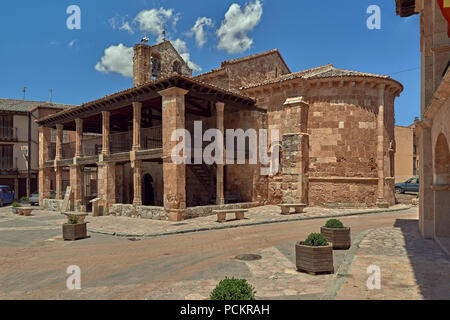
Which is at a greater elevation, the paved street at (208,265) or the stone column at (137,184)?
the stone column at (137,184)

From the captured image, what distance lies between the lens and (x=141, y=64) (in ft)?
77.7

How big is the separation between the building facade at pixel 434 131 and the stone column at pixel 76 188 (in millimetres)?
19020

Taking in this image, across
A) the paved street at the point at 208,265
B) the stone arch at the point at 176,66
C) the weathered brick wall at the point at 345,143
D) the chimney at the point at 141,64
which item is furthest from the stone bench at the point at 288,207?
the stone arch at the point at 176,66

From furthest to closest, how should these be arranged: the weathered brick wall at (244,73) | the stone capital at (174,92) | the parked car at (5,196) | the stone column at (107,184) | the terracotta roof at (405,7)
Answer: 1. the parked car at (5,196)
2. the weathered brick wall at (244,73)
3. the stone column at (107,184)
4. the stone capital at (174,92)
5. the terracotta roof at (405,7)

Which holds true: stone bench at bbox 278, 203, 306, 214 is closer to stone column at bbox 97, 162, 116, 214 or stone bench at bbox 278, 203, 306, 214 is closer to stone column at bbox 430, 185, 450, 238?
stone column at bbox 430, 185, 450, 238

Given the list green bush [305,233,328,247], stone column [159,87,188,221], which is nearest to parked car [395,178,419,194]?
stone column [159,87,188,221]

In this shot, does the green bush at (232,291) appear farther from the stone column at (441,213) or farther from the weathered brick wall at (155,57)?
the weathered brick wall at (155,57)

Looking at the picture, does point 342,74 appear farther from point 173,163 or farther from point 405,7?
point 173,163

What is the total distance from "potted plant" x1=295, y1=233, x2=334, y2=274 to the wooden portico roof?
1028cm

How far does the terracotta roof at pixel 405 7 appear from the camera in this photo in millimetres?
12156

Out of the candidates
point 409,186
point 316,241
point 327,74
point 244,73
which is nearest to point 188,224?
point 316,241

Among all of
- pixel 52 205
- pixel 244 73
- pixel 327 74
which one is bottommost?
pixel 52 205

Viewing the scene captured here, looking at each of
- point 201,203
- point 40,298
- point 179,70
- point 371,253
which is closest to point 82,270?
point 40,298

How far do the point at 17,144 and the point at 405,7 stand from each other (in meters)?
34.2
